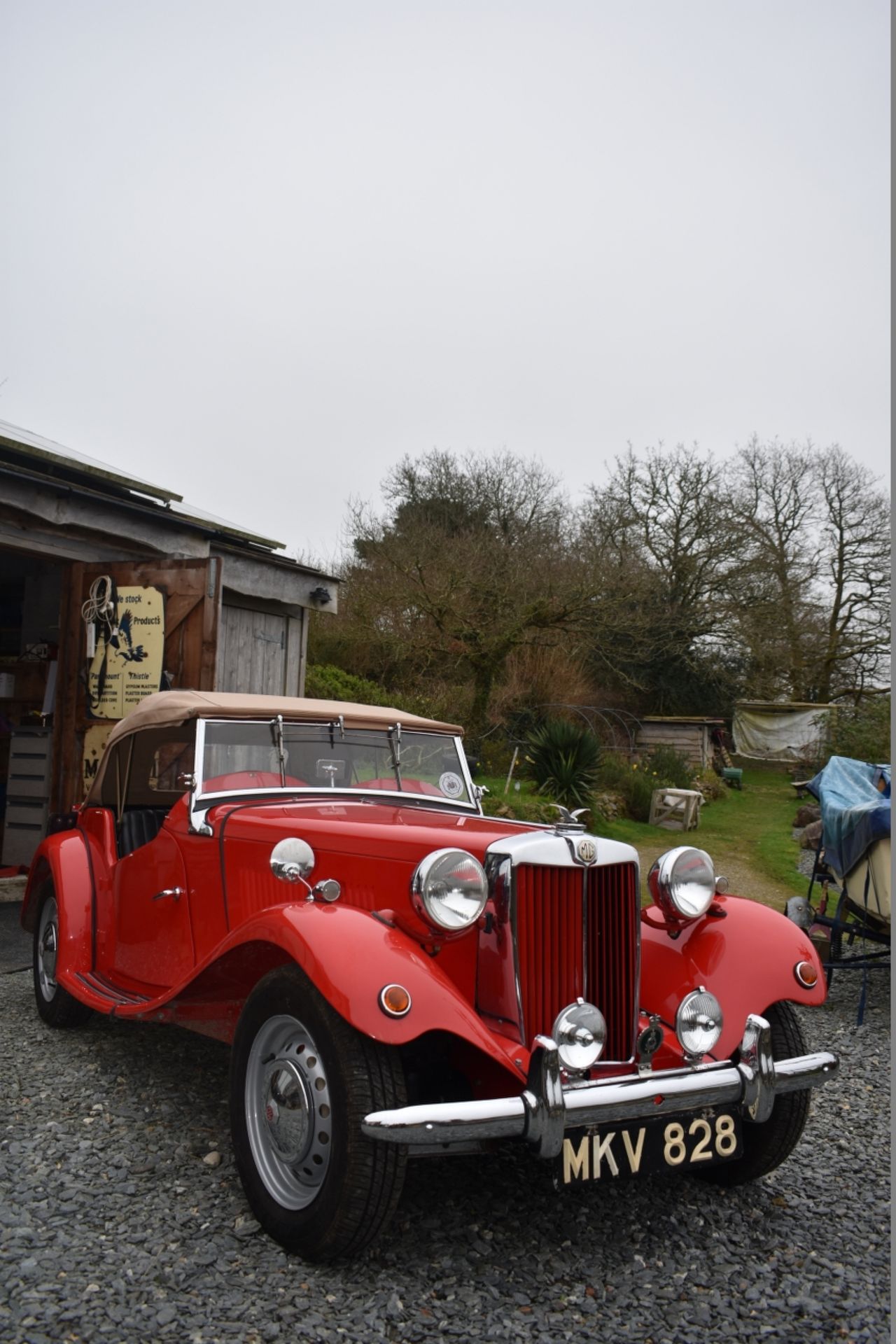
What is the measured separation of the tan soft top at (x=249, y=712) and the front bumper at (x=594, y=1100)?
6.44ft

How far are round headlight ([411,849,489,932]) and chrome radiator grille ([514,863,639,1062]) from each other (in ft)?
0.52

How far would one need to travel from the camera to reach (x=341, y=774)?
4.05m

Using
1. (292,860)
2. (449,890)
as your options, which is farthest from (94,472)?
(449,890)

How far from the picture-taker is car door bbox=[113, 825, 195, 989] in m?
3.63

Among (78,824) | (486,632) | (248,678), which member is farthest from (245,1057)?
(486,632)

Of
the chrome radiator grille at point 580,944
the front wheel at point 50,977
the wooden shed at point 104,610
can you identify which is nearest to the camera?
the chrome radiator grille at point 580,944

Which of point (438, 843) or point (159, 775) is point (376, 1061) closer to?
point (438, 843)

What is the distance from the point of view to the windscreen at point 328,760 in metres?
3.83

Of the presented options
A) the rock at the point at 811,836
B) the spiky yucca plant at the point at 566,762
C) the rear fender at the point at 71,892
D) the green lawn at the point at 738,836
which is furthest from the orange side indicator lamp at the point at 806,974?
the spiky yucca plant at the point at 566,762

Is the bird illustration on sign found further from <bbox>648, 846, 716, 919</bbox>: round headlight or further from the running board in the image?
<bbox>648, 846, 716, 919</bbox>: round headlight

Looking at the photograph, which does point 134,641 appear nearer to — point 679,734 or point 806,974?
point 806,974

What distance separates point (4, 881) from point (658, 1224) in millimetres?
6133

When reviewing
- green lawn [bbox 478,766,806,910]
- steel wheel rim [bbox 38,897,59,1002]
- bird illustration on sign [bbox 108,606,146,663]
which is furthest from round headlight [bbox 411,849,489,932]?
bird illustration on sign [bbox 108,606,146,663]

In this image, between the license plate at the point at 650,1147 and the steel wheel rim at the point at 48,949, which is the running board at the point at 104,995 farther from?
the license plate at the point at 650,1147
